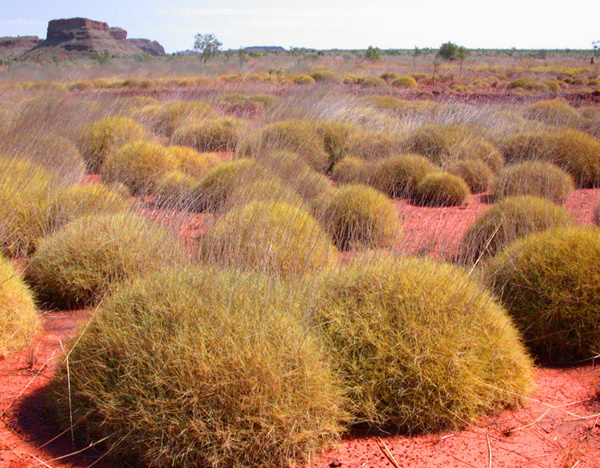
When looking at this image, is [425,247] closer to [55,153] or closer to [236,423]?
[236,423]

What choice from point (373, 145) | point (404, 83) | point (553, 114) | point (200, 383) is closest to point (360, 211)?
point (200, 383)

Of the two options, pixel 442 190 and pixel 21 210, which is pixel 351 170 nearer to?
pixel 442 190

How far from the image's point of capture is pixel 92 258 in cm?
518

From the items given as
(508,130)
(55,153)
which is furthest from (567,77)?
(55,153)

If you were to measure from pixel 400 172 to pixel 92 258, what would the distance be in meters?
5.41

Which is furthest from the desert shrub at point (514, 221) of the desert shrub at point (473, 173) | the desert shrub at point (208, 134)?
the desert shrub at point (208, 134)

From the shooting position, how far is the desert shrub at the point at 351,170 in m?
8.65

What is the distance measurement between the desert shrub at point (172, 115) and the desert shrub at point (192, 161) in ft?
9.00

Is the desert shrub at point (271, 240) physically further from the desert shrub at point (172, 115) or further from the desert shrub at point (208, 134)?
the desert shrub at point (172, 115)

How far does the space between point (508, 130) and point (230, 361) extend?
34.2 feet

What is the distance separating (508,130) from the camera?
468 inches

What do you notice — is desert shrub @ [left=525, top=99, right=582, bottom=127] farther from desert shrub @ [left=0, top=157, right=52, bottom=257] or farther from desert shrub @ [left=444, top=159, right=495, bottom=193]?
desert shrub @ [left=0, top=157, right=52, bottom=257]

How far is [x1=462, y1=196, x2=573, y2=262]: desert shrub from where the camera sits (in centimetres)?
585

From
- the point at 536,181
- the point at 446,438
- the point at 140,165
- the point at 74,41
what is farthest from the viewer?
the point at 74,41
